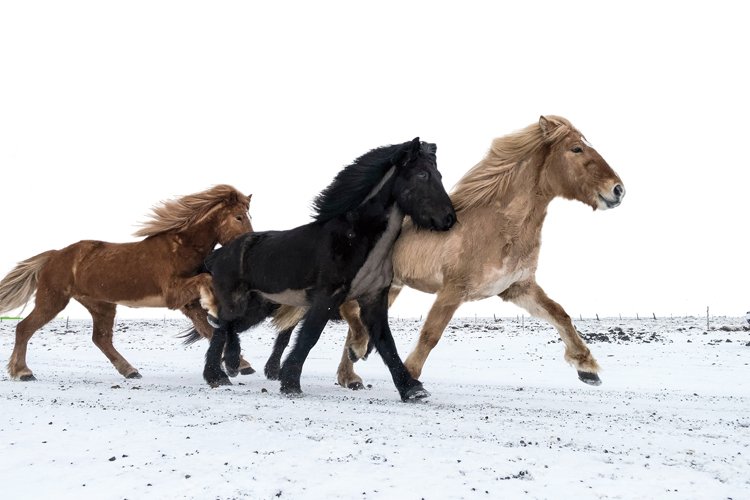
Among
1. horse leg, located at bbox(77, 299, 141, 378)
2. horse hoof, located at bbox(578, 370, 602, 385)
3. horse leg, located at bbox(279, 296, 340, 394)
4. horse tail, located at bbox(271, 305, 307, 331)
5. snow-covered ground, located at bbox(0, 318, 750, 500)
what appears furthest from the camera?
horse leg, located at bbox(77, 299, 141, 378)

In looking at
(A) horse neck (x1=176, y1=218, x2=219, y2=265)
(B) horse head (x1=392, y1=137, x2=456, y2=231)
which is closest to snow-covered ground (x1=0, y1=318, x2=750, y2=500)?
(A) horse neck (x1=176, y1=218, x2=219, y2=265)

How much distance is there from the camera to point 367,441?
12.2ft

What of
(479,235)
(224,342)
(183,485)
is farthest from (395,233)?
(183,485)

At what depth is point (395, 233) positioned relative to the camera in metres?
6.18

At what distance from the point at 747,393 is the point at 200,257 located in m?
6.12

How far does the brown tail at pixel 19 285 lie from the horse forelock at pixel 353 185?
4524mm

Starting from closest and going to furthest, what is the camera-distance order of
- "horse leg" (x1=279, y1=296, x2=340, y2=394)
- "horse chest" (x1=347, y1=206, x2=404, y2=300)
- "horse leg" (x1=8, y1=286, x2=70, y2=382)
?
"horse leg" (x1=279, y1=296, x2=340, y2=394)
"horse chest" (x1=347, y1=206, x2=404, y2=300)
"horse leg" (x1=8, y1=286, x2=70, y2=382)

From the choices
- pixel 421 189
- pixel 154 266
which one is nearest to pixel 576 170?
pixel 421 189

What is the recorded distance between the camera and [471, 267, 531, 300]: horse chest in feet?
19.4

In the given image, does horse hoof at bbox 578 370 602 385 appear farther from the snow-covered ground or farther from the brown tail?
the brown tail

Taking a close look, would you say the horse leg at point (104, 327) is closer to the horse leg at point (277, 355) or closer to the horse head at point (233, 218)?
the horse leg at point (277, 355)

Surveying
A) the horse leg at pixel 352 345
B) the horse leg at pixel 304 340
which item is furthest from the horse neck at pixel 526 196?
the horse leg at pixel 352 345

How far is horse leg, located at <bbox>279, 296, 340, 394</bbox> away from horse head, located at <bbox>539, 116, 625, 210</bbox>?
2.28 m

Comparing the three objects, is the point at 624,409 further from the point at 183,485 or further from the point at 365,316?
the point at 183,485
